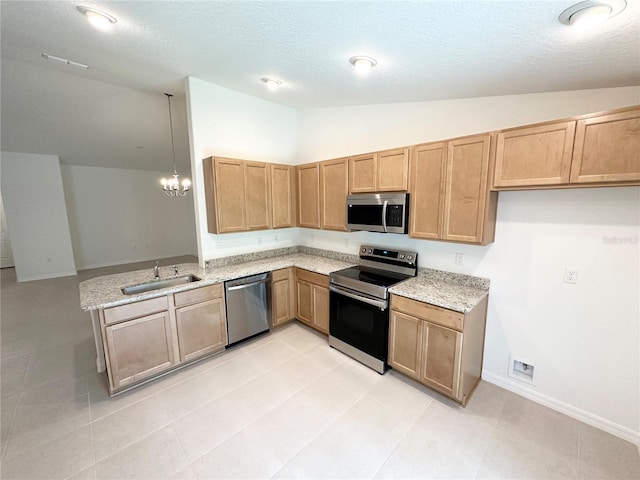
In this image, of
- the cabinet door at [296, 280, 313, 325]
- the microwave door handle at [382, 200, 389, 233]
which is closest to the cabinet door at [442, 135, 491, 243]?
the microwave door handle at [382, 200, 389, 233]

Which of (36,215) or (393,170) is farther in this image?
(36,215)

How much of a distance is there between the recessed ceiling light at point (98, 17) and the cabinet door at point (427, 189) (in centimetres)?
260

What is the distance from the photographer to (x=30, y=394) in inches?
95.3

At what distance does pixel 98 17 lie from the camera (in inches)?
69.7

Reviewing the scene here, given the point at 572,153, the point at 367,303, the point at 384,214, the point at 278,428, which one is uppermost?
the point at 572,153

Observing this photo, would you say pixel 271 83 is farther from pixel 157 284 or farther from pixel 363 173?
pixel 157 284

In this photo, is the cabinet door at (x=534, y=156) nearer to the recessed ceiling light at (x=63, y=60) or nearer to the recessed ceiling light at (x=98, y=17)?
the recessed ceiling light at (x=98, y=17)

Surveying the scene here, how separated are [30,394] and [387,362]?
345cm

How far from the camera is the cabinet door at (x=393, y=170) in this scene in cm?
263

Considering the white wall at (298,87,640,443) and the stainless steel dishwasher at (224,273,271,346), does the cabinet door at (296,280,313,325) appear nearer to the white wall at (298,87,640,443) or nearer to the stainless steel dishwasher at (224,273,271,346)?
the stainless steel dishwasher at (224,273,271,346)

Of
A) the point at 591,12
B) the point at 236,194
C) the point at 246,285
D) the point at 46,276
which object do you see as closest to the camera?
the point at 591,12

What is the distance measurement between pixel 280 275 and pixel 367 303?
132 cm

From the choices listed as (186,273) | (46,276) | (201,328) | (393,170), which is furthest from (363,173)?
(46,276)

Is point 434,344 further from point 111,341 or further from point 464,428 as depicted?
point 111,341
